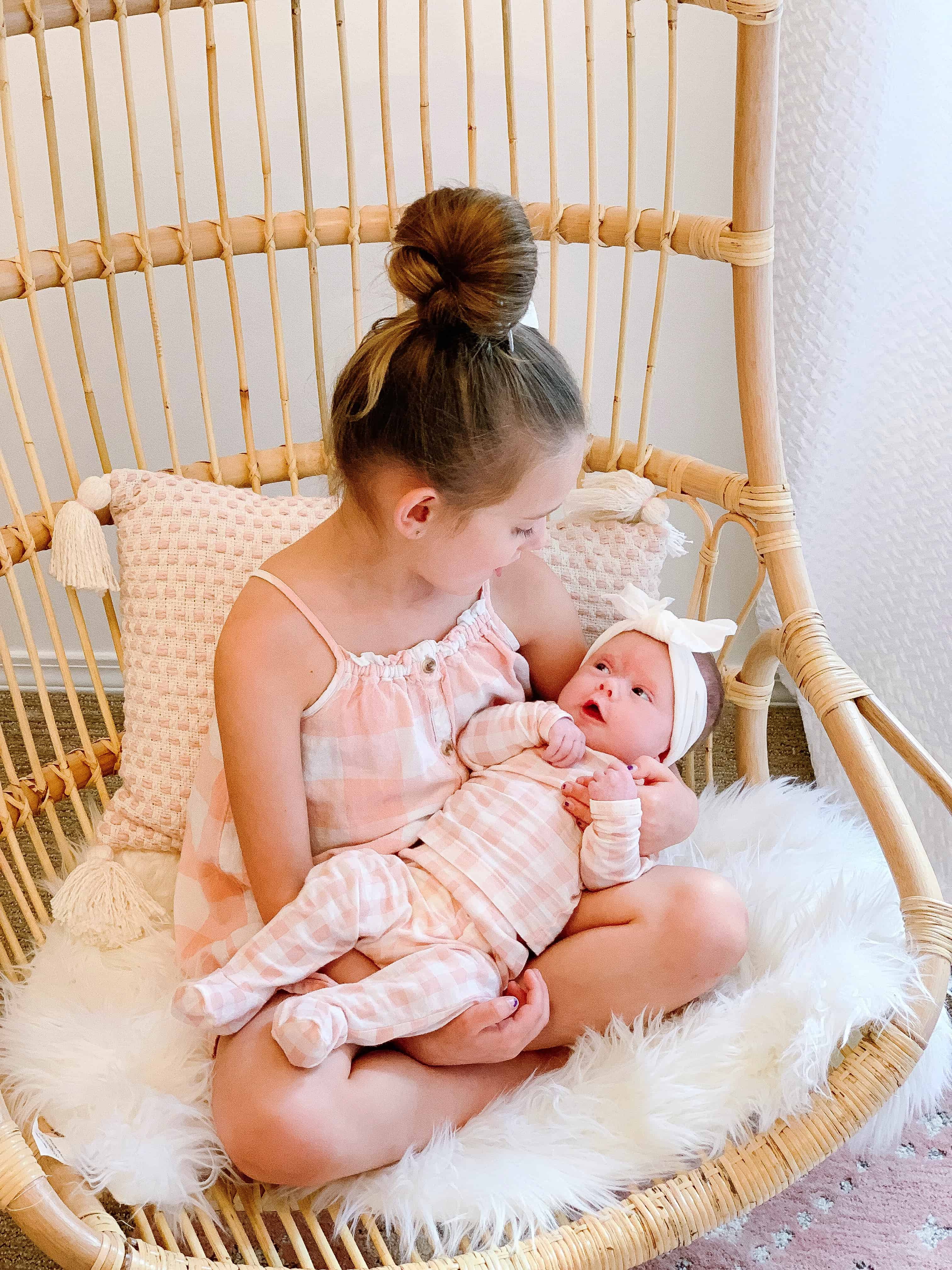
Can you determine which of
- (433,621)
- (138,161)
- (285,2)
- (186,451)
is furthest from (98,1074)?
(285,2)

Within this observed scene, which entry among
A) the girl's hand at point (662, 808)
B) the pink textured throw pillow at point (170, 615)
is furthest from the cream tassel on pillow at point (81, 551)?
the girl's hand at point (662, 808)

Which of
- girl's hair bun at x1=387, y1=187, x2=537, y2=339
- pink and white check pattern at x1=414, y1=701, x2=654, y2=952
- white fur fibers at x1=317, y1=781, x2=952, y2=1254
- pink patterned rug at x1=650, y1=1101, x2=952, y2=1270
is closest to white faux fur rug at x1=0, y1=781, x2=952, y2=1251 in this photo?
white fur fibers at x1=317, y1=781, x2=952, y2=1254

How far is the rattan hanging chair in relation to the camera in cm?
75

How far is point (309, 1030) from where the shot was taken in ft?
2.51

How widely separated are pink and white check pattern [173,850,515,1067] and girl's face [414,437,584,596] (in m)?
0.24

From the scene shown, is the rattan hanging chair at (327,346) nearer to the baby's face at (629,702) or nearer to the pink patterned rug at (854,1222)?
the baby's face at (629,702)

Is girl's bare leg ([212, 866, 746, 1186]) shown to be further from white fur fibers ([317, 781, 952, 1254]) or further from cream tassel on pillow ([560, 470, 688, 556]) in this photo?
cream tassel on pillow ([560, 470, 688, 556])

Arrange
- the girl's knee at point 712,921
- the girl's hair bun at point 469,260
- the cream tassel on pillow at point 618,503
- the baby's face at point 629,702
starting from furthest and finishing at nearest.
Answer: the cream tassel on pillow at point 618,503 → the baby's face at point 629,702 → the girl's knee at point 712,921 → the girl's hair bun at point 469,260

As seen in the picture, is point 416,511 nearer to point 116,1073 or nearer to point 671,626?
point 671,626

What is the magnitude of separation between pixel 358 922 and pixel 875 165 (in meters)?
0.99

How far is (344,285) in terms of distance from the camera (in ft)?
4.68

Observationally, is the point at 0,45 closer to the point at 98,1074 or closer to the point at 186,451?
the point at 186,451

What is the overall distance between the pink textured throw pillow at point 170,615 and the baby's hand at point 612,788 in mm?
357

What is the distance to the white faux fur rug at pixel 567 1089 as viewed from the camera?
0.76 metres
